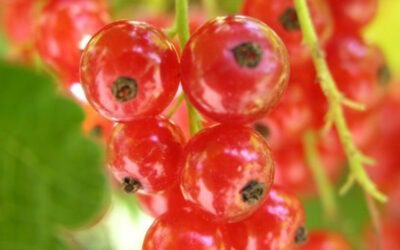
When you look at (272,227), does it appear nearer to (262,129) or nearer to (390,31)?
(262,129)

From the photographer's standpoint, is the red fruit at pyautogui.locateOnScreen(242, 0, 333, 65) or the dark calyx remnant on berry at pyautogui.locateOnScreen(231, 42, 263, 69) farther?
the red fruit at pyautogui.locateOnScreen(242, 0, 333, 65)

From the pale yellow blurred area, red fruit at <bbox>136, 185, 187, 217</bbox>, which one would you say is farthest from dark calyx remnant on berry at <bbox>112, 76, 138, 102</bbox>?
the pale yellow blurred area

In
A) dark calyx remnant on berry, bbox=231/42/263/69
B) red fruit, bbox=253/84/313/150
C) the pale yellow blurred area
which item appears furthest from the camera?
the pale yellow blurred area

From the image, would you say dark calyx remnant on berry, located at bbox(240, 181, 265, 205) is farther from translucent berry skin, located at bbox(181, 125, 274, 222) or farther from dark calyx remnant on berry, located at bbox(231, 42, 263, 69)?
dark calyx remnant on berry, located at bbox(231, 42, 263, 69)

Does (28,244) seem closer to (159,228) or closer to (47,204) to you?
(47,204)

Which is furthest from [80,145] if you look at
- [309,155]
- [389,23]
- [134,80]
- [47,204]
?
[389,23]

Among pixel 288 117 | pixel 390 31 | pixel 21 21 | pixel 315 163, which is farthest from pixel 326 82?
pixel 390 31
